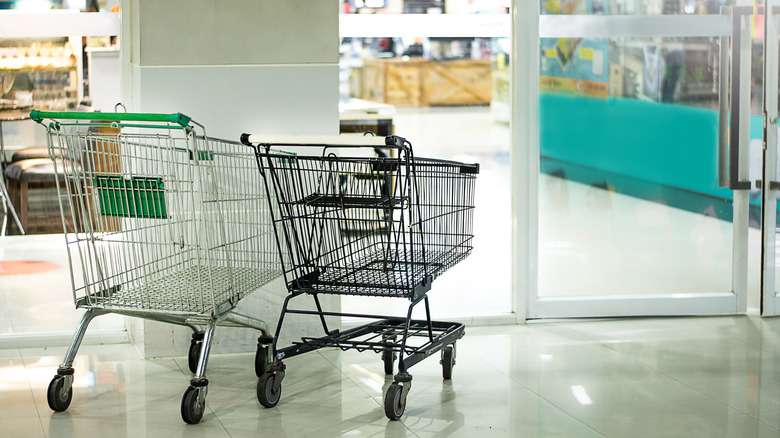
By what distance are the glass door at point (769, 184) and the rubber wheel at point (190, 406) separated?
3540mm

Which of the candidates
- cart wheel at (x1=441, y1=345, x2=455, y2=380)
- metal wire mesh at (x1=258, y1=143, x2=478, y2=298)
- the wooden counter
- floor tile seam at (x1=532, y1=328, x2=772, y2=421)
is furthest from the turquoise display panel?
cart wheel at (x1=441, y1=345, x2=455, y2=380)

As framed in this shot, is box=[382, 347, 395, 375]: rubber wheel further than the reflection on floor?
No

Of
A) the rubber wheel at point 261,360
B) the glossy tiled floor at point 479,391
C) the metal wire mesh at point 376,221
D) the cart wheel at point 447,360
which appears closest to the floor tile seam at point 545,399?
the glossy tiled floor at point 479,391

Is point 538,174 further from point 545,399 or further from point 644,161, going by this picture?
point 545,399

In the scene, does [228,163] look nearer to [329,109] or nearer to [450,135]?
[329,109]

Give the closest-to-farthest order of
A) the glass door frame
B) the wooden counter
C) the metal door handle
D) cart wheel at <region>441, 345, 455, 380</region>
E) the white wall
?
1. cart wheel at <region>441, 345, 455, 380</region>
2. the white wall
3. the wooden counter
4. the glass door frame
5. the metal door handle

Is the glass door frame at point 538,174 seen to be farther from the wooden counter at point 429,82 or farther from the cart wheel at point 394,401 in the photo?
the cart wheel at point 394,401

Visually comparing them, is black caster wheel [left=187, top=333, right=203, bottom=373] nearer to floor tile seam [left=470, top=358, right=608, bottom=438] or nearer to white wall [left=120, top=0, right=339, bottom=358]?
white wall [left=120, top=0, right=339, bottom=358]

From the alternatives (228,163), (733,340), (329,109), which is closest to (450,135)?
(329,109)

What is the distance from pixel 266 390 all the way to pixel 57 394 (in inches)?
33.8

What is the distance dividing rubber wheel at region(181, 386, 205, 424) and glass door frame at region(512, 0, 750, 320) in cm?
231

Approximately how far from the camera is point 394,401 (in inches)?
148

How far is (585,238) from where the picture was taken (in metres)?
5.57

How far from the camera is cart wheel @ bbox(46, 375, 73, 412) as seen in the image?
388 cm
